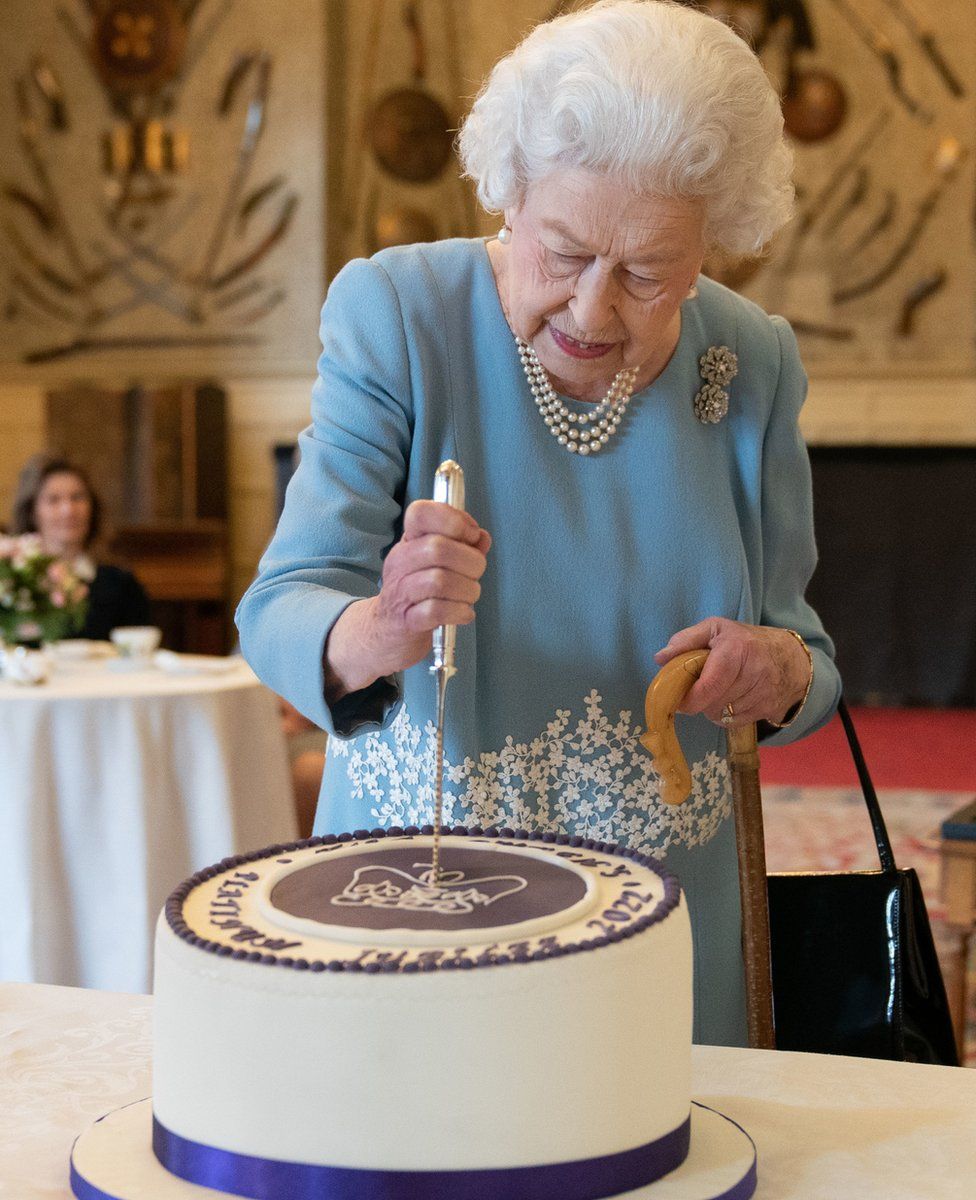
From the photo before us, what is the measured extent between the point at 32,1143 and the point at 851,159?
10169 millimetres

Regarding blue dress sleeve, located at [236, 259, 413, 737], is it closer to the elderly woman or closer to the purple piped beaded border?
the elderly woman

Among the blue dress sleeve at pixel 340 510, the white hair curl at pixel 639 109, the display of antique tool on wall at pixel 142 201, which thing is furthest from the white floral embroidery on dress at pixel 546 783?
the display of antique tool on wall at pixel 142 201

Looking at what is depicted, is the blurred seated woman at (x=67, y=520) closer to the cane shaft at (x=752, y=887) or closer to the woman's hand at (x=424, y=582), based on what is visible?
the cane shaft at (x=752, y=887)

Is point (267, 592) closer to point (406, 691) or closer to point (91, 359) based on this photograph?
point (406, 691)

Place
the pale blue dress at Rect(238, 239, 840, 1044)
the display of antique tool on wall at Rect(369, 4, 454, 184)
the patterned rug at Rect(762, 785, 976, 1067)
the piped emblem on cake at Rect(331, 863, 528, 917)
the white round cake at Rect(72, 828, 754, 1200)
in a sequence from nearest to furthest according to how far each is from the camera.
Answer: the white round cake at Rect(72, 828, 754, 1200) < the piped emblem on cake at Rect(331, 863, 528, 917) < the pale blue dress at Rect(238, 239, 840, 1044) < the patterned rug at Rect(762, 785, 976, 1067) < the display of antique tool on wall at Rect(369, 4, 454, 184)

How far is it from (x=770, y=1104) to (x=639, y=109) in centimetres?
80

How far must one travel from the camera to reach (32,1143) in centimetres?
107

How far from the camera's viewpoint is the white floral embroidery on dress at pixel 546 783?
4.85 ft

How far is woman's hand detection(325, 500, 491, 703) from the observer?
3.67 feet

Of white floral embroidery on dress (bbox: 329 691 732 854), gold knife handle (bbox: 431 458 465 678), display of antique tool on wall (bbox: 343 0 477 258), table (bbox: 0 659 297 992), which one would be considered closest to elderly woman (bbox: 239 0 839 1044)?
white floral embroidery on dress (bbox: 329 691 732 854)

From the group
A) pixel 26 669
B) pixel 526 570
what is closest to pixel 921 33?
pixel 26 669

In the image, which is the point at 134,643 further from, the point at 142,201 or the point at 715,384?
the point at 142,201

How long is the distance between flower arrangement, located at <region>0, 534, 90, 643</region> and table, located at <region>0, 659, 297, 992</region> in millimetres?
422

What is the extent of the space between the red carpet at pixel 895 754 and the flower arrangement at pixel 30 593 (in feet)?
11.4
